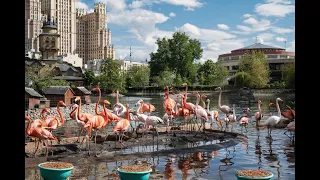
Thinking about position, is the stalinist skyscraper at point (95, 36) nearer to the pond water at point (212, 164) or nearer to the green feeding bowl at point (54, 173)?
the pond water at point (212, 164)

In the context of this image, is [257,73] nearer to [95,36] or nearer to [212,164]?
[212,164]

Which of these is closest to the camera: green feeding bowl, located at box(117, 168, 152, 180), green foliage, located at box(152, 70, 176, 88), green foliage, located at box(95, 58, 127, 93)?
green feeding bowl, located at box(117, 168, 152, 180)

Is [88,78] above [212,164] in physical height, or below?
above

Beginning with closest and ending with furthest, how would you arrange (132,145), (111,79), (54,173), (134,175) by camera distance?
(134,175), (54,173), (132,145), (111,79)

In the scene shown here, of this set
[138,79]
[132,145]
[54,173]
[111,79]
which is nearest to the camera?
[54,173]

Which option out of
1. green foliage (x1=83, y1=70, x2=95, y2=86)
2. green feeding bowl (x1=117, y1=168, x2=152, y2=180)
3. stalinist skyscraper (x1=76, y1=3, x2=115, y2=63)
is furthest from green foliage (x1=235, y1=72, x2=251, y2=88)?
stalinist skyscraper (x1=76, y1=3, x2=115, y2=63)

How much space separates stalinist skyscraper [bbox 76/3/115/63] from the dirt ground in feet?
375

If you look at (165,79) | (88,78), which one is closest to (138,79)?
(165,79)

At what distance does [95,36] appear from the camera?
12725 cm

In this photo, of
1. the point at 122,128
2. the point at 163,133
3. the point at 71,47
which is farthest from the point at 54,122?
the point at 71,47

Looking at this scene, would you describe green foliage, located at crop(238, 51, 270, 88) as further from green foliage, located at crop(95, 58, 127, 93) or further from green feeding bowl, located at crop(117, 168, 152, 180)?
green feeding bowl, located at crop(117, 168, 152, 180)

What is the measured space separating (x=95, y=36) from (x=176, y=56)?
221ft

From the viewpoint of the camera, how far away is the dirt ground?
28.5ft
